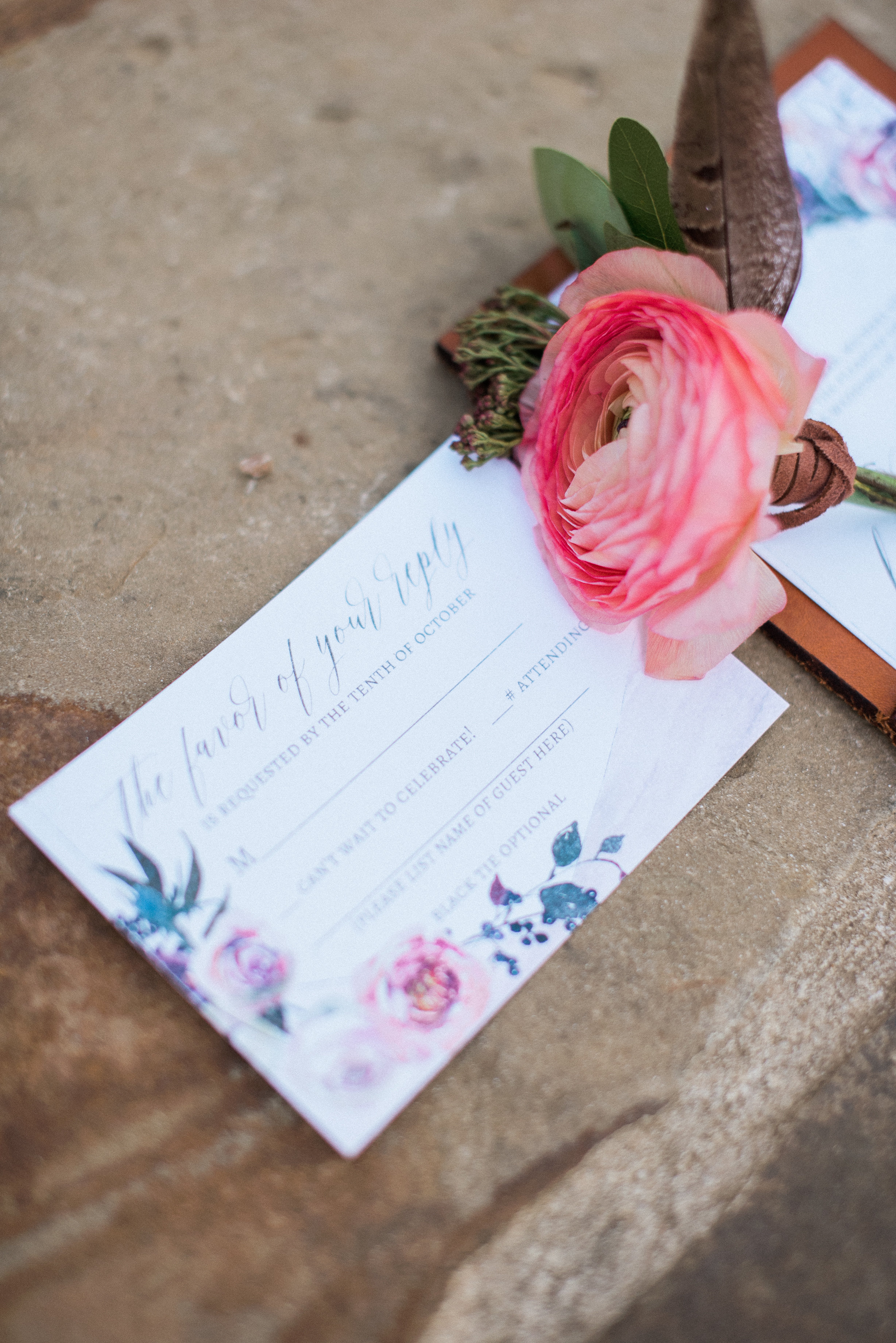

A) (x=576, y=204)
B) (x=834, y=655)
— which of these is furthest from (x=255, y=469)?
(x=834, y=655)

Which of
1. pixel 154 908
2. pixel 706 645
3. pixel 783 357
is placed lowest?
pixel 154 908

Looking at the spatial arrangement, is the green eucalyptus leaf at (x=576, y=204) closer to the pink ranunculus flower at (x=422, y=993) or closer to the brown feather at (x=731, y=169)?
the brown feather at (x=731, y=169)

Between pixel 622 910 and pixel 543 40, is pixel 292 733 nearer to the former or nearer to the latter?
pixel 622 910

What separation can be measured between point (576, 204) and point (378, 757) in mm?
316

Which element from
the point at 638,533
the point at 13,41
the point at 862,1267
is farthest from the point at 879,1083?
the point at 13,41

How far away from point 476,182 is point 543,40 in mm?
143

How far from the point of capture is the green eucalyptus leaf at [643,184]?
14.5 inches

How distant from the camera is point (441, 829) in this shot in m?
0.39

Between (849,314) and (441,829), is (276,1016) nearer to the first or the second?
(441,829)

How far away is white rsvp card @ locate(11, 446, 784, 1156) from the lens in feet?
1.20

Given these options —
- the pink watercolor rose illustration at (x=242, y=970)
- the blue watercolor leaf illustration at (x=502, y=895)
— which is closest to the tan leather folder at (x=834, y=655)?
the blue watercolor leaf illustration at (x=502, y=895)

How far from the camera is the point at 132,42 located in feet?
1.79

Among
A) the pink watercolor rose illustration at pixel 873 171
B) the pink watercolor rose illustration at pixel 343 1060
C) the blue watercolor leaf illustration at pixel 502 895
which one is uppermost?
the pink watercolor rose illustration at pixel 873 171

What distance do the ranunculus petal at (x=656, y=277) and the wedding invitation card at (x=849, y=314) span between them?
0.16m
